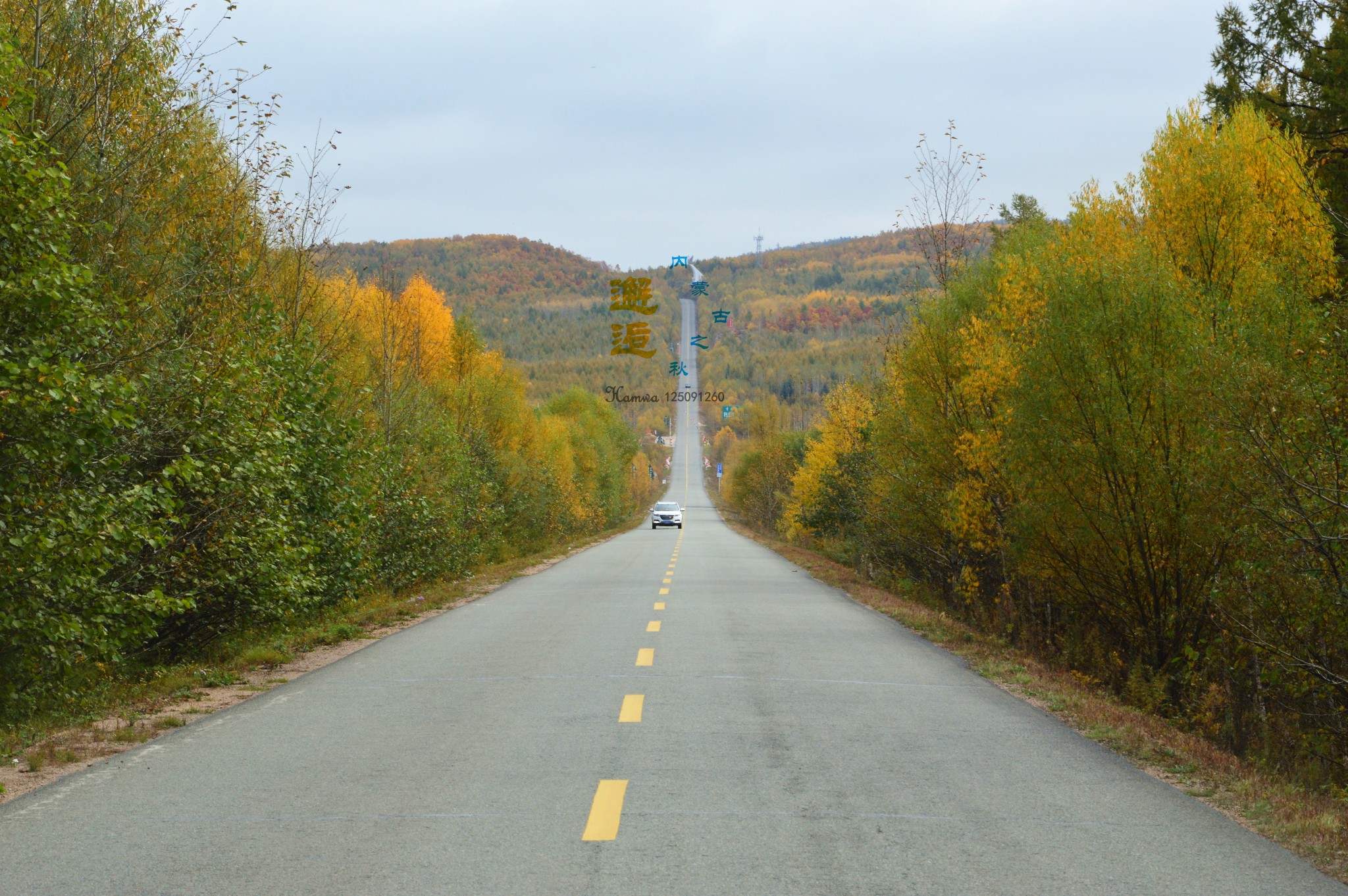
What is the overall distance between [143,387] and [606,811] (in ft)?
22.9

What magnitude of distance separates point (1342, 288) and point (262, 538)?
1410 centimetres

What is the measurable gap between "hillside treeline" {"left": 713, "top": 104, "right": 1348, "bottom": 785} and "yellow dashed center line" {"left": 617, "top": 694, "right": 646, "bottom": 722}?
584 centimetres

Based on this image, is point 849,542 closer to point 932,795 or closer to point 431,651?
point 431,651

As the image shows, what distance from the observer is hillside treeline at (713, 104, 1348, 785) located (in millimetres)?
10766

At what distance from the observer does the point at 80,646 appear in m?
9.76

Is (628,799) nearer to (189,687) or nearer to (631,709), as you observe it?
(631,709)

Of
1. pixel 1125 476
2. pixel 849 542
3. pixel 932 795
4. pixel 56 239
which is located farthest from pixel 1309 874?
pixel 849 542

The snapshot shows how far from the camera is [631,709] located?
900 centimetres
